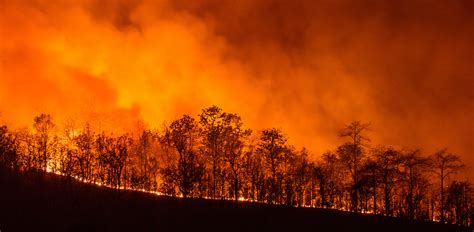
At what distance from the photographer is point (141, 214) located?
4881cm

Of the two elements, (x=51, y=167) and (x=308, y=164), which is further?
(x=308, y=164)

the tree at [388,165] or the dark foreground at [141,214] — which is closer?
the dark foreground at [141,214]

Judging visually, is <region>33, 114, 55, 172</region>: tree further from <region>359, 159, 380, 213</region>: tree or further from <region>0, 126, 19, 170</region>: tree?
<region>359, 159, 380, 213</region>: tree

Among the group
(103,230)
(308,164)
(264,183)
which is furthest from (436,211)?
(103,230)

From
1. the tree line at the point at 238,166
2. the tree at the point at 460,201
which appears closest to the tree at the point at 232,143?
the tree line at the point at 238,166


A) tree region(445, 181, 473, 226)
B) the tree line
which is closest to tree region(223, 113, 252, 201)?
the tree line

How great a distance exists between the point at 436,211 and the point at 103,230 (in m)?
80.4

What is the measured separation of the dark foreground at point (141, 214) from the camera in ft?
139

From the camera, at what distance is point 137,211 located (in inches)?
1970

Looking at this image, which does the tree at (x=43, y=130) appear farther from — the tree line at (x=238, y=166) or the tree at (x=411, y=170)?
the tree at (x=411, y=170)

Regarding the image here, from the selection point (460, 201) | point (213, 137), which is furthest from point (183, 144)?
point (460, 201)

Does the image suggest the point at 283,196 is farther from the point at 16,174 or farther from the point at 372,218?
the point at 16,174

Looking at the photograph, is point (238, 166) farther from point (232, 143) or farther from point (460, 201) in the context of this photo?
point (460, 201)

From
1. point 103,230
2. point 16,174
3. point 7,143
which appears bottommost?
point 103,230
